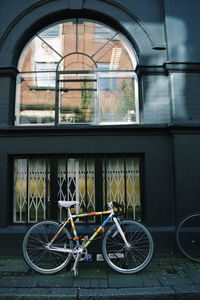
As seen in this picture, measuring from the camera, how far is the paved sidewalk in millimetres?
3590

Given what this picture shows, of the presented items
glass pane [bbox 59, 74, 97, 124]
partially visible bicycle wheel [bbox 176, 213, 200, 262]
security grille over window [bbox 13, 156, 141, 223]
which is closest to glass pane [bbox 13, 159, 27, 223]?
security grille over window [bbox 13, 156, 141, 223]

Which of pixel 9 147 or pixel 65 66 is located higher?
pixel 65 66

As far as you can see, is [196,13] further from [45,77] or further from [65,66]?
[45,77]

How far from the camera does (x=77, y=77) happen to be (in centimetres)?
597

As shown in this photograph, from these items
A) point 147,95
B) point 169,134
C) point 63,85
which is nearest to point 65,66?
point 63,85

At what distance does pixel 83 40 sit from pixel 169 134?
3.07 m

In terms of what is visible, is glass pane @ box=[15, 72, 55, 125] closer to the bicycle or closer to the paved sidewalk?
the bicycle

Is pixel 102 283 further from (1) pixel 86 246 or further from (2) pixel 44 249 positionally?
(2) pixel 44 249

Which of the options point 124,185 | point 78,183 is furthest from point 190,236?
point 78,183

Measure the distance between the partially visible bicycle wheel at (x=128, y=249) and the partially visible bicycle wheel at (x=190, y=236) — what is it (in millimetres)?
760

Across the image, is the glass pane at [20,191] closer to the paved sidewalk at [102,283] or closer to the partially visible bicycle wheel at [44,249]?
the partially visible bicycle wheel at [44,249]

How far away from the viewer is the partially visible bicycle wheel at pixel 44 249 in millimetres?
4305

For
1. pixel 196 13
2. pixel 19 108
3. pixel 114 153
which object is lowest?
pixel 114 153

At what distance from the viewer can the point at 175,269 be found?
443cm
